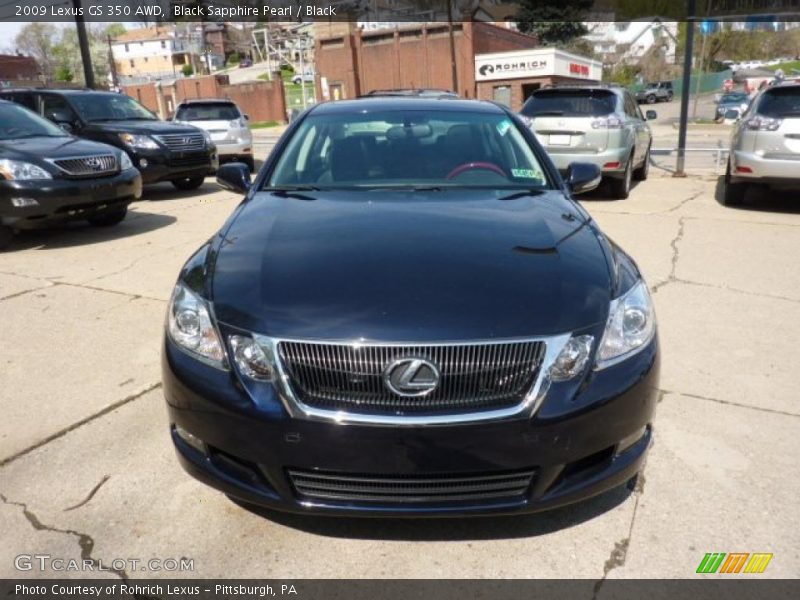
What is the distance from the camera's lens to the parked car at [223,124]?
13148 millimetres

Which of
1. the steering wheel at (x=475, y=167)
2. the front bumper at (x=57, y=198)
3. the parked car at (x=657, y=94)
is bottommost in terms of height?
the parked car at (x=657, y=94)

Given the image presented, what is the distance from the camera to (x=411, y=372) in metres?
1.96

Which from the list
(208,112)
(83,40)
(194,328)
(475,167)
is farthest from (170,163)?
(83,40)

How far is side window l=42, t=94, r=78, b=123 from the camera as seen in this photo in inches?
402

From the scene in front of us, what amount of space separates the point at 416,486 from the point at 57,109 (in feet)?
34.8

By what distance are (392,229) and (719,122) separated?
35.2 m

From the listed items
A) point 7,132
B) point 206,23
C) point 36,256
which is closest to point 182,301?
point 36,256

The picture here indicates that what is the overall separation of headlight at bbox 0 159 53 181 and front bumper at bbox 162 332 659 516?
5534mm

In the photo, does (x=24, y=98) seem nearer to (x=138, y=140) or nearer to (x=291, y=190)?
(x=138, y=140)

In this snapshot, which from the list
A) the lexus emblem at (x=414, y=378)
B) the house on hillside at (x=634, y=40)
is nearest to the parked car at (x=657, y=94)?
the house on hillside at (x=634, y=40)

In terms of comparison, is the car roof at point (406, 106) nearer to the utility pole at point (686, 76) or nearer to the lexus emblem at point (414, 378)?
the lexus emblem at point (414, 378)

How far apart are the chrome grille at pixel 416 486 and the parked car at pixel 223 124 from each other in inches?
471

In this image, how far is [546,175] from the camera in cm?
347

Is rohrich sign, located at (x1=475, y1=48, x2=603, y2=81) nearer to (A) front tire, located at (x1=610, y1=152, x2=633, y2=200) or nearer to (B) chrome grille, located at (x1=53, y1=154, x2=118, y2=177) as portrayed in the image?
(A) front tire, located at (x1=610, y1=152, x2=633, y2=200)
